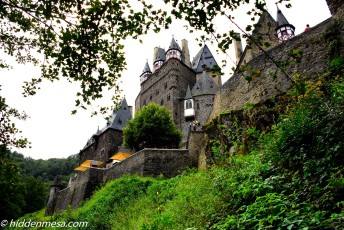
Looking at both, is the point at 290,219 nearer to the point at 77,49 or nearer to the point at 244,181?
the point at 244,181

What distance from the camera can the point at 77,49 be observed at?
4262 mm

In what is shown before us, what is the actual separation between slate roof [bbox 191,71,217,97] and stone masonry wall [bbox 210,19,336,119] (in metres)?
29.0

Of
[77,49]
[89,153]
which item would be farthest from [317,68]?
[89,153]

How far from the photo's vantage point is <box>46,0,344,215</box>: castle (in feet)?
34.2

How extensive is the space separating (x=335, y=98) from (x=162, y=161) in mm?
13244

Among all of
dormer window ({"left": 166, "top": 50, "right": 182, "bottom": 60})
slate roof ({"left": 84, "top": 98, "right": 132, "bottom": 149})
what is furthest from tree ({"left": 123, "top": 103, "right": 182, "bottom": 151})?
dormer window ({"left": 166, "top": 50, "right": 182, "bottom": 60})

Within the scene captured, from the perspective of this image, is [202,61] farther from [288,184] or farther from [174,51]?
[288,184]

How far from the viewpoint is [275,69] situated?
10.9 meters

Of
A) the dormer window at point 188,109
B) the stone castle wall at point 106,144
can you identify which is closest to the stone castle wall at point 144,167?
the stone castle wall at point 106,144

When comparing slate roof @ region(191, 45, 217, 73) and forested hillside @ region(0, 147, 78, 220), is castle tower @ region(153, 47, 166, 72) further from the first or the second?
forested hillside @ region(0, 147, 78, 220)

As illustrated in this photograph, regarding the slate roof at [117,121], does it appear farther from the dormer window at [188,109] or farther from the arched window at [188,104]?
the arched window at [188,104]

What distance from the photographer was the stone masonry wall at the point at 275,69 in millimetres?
9539

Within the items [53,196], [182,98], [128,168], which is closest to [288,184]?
[128,168]

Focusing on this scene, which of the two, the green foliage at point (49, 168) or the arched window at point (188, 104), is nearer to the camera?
the arched window at point (188, 104)
